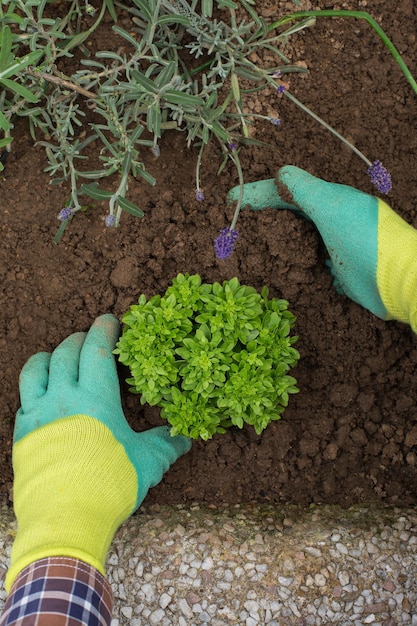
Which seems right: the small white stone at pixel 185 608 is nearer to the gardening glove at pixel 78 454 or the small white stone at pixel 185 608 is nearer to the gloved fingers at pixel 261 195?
the gardening glove at pixel 78 454

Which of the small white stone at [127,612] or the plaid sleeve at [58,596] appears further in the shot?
the small white stone at [127,612]

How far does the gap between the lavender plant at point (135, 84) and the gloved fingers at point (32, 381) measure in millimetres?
435

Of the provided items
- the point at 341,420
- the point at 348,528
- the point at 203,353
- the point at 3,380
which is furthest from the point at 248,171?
the point at 348,528

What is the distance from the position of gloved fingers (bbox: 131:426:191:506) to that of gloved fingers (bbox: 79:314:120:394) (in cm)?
20

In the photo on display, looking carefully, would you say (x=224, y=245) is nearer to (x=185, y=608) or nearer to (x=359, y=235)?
(x=359, y=235)

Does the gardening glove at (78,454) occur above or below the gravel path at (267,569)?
above

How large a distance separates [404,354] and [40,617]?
1411mm

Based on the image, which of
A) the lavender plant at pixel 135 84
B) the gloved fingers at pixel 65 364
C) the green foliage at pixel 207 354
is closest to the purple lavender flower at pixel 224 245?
the lavender plant at pixel 135 84

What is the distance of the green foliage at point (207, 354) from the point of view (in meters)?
1.84

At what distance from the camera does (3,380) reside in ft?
7.41

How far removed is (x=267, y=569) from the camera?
2.14 m

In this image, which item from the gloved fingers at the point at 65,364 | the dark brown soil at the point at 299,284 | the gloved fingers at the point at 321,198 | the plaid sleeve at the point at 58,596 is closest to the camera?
the plaid sleeve at the point at 58,596

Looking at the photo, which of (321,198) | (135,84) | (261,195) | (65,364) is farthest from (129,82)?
(65,364)

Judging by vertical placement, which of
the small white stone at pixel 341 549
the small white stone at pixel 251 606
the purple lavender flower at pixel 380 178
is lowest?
the small white stone at pixel 251 606
